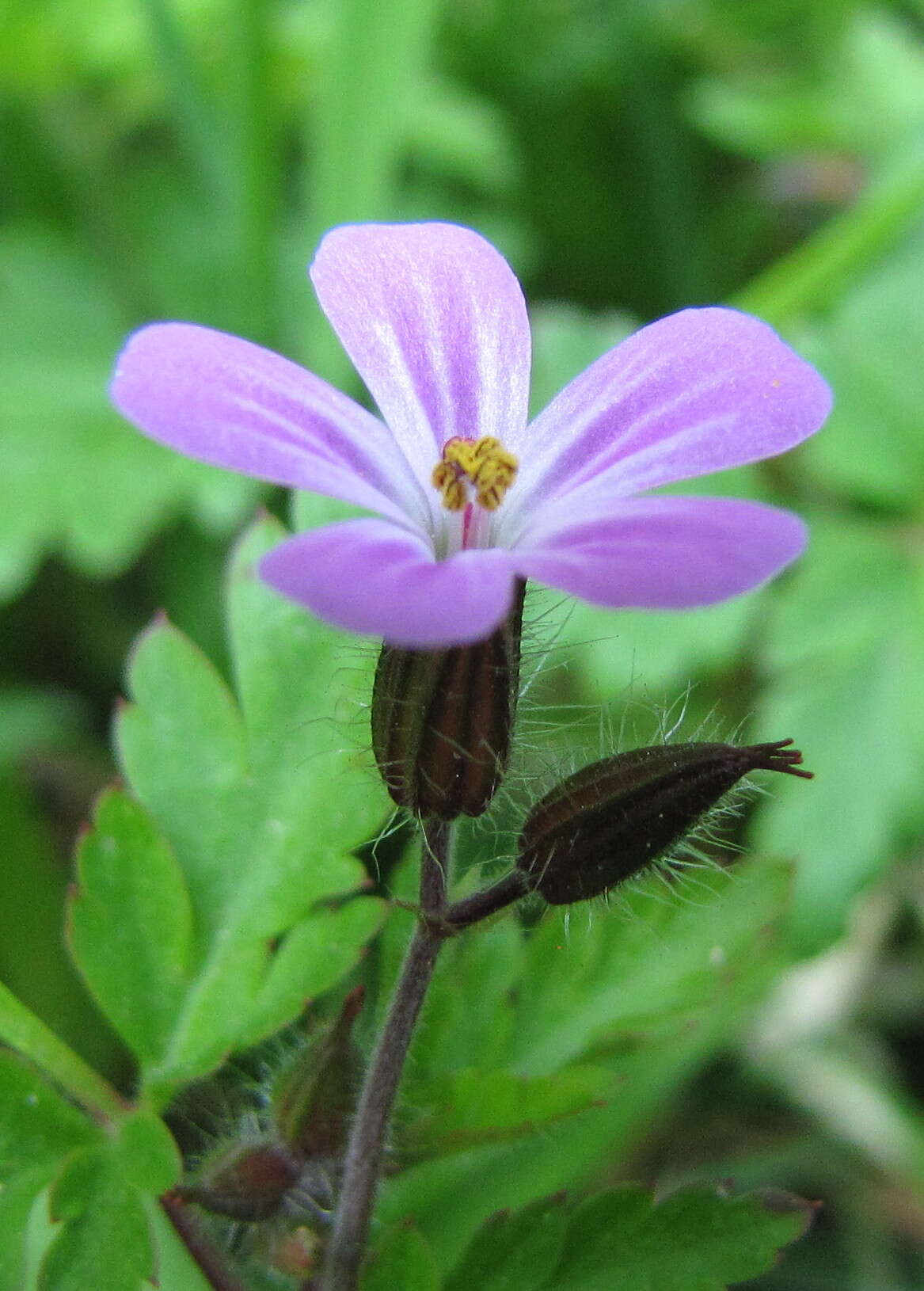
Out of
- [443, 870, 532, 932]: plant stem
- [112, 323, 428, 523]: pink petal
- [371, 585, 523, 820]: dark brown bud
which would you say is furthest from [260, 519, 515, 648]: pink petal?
[443, 870, 532, 932]: plant stem

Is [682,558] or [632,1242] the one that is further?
[632,1242]

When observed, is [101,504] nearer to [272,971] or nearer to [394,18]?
[394,18]

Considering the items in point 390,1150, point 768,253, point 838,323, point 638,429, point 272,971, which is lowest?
point 768,253

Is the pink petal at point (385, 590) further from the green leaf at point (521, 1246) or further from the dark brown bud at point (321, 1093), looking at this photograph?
the green leaf at point (521, 1246)

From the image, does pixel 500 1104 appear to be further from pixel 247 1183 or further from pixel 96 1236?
pixel 96 1236

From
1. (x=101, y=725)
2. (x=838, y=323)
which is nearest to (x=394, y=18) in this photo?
(x=838, y=323)

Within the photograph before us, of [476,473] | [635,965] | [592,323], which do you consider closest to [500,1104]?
[635,965]
